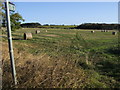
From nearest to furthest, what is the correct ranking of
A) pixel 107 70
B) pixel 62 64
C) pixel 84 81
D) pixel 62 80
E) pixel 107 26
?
1. pixel 62 80
2. pixel 84 81
3. pixel 62 64
4. pixel 107 70
5. pixel 107 26

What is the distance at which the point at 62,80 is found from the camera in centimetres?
413

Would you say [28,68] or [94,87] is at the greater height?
[28,68]

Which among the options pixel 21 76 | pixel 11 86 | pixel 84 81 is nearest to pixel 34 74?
pixel 21 76

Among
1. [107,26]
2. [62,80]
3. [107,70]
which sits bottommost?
[107,70]

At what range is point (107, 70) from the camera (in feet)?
22.4

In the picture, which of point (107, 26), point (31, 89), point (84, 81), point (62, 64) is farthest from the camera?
point (107, 26)

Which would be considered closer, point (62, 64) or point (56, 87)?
point (56, 87)

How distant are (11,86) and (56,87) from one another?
1.16m

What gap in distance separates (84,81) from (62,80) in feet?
2.57

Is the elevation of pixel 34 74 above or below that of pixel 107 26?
below

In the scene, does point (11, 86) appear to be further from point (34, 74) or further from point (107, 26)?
point (107, 26)

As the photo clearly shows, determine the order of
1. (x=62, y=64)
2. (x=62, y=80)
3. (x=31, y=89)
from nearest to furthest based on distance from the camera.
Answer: (x=31, y=89) < (x=62, y=80) < (x=62, y=64)

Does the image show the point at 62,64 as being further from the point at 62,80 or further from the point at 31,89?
the point at 31,89

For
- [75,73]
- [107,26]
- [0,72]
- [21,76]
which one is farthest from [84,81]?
[107,26]
